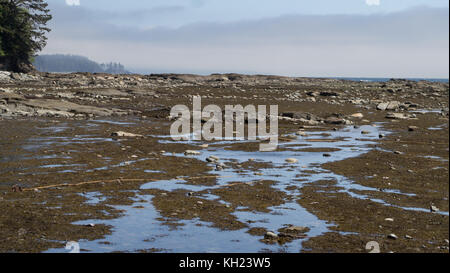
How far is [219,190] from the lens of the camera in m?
9.71

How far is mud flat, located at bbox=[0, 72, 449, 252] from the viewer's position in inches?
268

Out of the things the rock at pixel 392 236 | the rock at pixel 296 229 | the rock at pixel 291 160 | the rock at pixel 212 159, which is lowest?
the rock at pixel 296 229

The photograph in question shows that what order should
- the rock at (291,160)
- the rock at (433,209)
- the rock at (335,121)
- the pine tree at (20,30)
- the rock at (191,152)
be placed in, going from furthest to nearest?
the pine tree at (20,30), the rock at (335,121), the rock at (191,152), the rock at (291,160), the rock at (433,209)

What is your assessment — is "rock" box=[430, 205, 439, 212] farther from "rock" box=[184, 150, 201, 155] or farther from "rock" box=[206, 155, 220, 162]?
"rock" box=[184, 150, 201, 155]

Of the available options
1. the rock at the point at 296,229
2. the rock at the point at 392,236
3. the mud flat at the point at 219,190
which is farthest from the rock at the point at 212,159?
the rock at the point at 392,236

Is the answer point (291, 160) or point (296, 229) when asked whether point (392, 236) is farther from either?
point (291, 160)

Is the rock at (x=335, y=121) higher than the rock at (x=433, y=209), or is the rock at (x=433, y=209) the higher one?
the rock at (x=335, y=121)

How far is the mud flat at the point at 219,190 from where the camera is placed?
680 centimetres

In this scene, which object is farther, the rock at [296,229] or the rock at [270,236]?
the rock at [296,229]

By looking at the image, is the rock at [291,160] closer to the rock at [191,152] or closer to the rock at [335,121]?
the rock at [191,152]

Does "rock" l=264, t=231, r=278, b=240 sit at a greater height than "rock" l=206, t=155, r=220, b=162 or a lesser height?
lesser

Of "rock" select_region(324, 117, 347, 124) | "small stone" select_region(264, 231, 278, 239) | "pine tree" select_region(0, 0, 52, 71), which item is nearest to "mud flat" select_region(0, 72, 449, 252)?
"small stone" select_region(264, 231, 278, 239)
